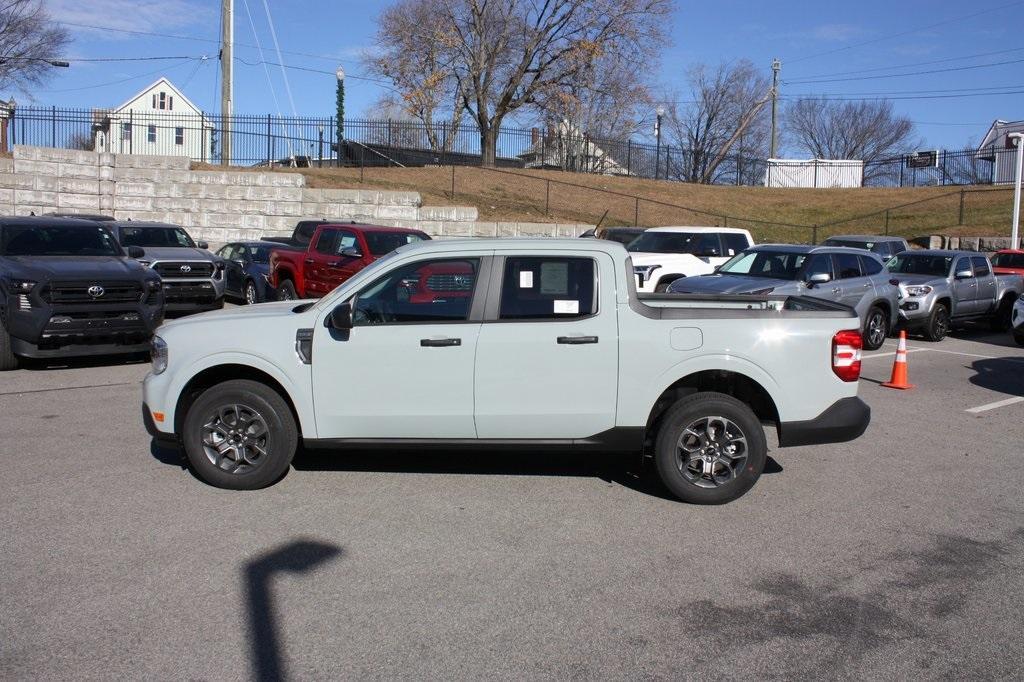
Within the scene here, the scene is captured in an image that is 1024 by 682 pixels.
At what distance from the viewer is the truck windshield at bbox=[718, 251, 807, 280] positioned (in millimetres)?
15055

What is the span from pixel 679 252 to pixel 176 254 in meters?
10.2

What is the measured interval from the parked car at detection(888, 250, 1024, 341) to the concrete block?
75.0 ft

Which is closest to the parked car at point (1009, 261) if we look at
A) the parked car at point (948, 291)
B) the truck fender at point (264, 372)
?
the parked car at point (948, 291)

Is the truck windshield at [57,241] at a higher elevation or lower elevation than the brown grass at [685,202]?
lower

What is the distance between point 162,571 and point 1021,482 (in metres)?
6.37

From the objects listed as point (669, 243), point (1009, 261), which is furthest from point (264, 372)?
point (1009, 261)

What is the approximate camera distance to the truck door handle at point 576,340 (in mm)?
6406

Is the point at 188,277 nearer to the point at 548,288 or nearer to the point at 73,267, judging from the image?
the point at 73,267

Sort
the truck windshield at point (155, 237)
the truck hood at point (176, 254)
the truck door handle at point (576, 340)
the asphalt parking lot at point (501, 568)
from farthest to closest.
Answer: the truck windshield at point (155, 237) < the truck hood at point (176, 254) < the truck door handle at point (576, 340) < the asphalt parking lot at point (501, 568)

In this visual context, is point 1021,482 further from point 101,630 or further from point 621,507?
point 101,630

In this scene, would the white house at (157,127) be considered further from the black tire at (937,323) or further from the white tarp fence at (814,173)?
the white tarp fence at (814,173)

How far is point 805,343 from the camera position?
652cm

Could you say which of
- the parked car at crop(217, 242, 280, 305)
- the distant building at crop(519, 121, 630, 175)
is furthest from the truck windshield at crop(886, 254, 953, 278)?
the distant building at crop(519, 121, 630, 175)

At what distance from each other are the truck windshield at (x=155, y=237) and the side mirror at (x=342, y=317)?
1269cm
